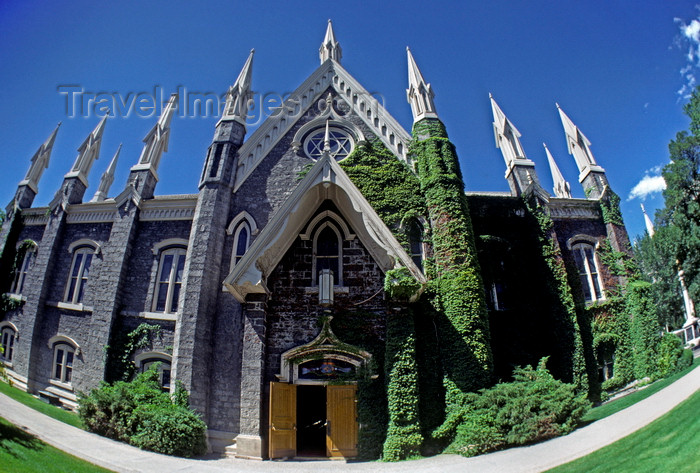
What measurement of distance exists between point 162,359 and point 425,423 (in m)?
9.56

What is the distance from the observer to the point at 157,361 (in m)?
13.2

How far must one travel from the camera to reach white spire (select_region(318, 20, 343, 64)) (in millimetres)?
19172

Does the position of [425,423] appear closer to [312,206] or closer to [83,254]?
[312,206]

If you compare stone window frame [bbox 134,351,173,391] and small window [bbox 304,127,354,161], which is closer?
stone window frame [bbox 134,351,173,391]

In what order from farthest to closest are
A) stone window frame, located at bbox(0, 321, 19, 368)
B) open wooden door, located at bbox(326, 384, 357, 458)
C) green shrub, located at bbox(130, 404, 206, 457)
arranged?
stone window frame, located at bbox(0, 321, 19, 368) → open wooden door, located at bbox(326, 384, 357, 458) → green shrub, located at bbox(130, 404, 206, 457)

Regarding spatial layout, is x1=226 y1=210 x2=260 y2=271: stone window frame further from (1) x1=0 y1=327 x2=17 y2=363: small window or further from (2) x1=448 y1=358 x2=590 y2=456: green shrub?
(1) x1=0 y1=327 x2=17 y2=363: small window

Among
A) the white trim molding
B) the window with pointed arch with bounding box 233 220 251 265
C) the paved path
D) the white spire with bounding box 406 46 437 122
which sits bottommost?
the paved path

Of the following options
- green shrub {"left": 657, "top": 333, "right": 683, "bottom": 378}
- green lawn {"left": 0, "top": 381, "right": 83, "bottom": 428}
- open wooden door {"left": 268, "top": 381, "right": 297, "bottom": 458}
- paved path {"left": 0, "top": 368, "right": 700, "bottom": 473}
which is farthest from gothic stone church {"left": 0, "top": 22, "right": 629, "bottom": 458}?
green shrub {"left": 657, "top": 333, "right": 683, "bottom": 378}

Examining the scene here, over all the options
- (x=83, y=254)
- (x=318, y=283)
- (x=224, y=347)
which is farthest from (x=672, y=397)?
(x=83, y=254)

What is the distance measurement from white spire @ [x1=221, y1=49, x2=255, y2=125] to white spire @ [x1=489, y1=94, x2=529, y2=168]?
39.6 feet

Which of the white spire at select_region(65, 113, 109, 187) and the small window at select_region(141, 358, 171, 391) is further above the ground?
the white spire at select_region(65, 113, 109, 187)

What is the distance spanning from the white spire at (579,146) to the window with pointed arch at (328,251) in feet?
43.4

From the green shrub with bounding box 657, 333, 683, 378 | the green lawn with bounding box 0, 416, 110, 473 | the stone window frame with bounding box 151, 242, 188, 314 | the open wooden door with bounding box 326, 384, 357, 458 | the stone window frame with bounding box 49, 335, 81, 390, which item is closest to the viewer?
the green lawn with bounding box 0, 416, 110, 473

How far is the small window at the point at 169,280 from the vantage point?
14008 mm
